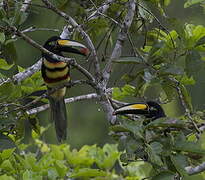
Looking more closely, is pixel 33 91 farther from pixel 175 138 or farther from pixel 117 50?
pixel 175 138

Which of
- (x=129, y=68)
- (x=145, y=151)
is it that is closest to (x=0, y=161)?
(x=129, y=68)

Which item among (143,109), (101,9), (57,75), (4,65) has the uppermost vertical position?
(101,9)

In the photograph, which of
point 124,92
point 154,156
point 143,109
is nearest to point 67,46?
point 124,92

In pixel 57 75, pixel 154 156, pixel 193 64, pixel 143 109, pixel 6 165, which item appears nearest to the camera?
pixel 154 156

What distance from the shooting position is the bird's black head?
8.91 feet

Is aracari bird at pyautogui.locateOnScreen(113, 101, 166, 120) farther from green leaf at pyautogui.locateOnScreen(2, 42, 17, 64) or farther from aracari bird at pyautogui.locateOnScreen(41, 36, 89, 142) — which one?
green leaf at pyautogui.locateOnScreen(2, 42, 17, 64)

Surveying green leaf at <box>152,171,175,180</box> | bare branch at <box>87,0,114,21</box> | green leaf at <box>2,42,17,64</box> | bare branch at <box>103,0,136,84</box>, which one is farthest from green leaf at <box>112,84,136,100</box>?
green leaf at <box>152,171,175,180</box>

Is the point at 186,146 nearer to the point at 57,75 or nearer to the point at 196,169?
the point at 196,169

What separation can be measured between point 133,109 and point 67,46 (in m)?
0.55

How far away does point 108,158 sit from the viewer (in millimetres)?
2961

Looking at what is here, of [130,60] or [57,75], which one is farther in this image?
[57,75]

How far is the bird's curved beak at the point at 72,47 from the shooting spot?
2.70 meters

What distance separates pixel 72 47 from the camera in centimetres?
300

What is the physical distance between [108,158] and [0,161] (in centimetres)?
50
